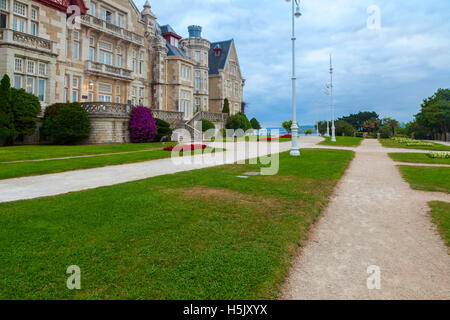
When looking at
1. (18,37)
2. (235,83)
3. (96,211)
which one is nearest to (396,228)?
(96,211)

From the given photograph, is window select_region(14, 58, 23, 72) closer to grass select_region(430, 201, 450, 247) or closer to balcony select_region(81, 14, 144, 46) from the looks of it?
balcony select_region(81, 14, 144, 46)

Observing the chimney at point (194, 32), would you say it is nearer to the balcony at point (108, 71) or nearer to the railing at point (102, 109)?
the balcony at point (108, 71)

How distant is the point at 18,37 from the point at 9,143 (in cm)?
785

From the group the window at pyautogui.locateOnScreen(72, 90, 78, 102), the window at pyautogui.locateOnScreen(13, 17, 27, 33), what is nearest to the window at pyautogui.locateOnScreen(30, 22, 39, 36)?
the window at pyautogui.locateOnScreen(13, 17, 27, 33)

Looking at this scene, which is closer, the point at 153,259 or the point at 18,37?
the point at 153,259

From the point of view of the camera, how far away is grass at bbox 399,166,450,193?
9797 millimetres

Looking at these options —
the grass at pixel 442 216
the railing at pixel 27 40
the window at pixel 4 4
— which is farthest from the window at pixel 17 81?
the grass at pixel 442 216

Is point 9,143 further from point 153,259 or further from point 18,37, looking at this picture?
point 153,259

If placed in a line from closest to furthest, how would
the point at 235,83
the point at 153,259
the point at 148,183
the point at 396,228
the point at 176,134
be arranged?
the point at 153,259 → the point at 396,228 → the point at 148,183 → the point at 176,134 → the point at 235,83

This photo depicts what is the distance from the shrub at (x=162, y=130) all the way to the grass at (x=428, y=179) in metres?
22.6

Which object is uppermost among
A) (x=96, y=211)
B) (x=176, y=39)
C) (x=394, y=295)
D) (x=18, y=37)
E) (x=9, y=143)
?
(x=176, y=39)

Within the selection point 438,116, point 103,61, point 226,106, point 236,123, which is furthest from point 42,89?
point 438,116
